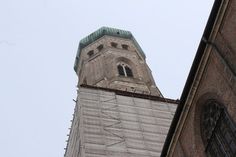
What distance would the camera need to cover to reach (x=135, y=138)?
28.5 metres

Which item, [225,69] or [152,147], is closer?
[225,69]

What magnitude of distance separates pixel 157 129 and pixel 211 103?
15.9m

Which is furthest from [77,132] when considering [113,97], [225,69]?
[225,69]

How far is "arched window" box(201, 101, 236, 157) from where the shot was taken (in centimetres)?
1299

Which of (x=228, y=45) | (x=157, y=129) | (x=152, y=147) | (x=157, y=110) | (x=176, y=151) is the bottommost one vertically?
(x=176, y=151)

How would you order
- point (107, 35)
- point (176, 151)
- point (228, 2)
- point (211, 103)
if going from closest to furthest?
1. point (228, 2)
2. point (211, 103)
3. point (176, 151)
4. point (107, 35)

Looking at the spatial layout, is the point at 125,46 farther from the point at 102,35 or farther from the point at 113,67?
the point at 113,67

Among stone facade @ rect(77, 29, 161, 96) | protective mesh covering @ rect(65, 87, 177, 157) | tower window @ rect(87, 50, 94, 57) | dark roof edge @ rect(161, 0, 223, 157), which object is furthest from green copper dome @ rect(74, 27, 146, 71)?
dark roof edge @ rect(161, 0, 223, 157)

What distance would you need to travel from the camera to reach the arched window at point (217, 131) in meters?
13.0

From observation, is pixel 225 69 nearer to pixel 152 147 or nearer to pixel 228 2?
pixel 228 2

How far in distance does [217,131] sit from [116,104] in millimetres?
18060

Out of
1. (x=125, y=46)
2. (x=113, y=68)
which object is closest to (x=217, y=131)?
(x=113, y=68)

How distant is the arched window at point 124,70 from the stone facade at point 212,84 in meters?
22.9

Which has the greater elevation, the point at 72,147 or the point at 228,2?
the point at 72,147
